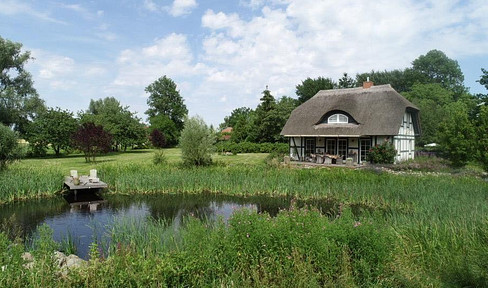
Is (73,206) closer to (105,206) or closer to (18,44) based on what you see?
(105,206)

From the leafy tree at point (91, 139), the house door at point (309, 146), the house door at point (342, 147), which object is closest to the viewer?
the leafy tree at point (91, 139)

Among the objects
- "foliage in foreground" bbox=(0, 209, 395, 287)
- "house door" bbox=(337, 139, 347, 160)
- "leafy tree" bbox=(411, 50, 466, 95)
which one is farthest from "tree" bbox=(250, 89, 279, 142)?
"leafy tree" bbox=(411, 50, 466, 95)

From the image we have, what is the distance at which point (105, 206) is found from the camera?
10594 mm

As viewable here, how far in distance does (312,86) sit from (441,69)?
29908 mm

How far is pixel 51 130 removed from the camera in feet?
85.7

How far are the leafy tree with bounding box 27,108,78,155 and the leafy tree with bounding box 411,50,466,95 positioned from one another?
5062 cm

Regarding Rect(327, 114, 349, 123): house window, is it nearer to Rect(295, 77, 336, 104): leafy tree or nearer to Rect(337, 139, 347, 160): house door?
Rect(337, 139, 347, 160): house door

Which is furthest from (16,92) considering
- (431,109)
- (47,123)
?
(431,109)

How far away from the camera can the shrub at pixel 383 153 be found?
1836 cm

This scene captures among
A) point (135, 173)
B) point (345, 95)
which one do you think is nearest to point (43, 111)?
point (135, 173)

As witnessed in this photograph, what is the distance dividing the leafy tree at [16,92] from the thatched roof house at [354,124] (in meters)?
22.1

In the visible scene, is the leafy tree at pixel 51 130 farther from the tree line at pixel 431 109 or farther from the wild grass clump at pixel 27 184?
the tree line at pixel 431 109

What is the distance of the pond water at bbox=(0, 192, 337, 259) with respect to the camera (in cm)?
816

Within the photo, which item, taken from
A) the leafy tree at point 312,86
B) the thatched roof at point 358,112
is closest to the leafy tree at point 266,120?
the leafy tree at point 312,86
